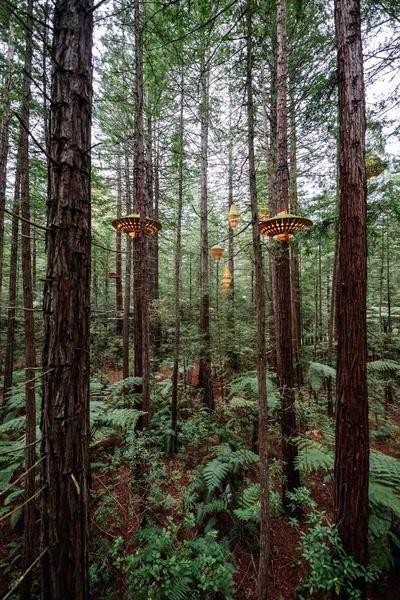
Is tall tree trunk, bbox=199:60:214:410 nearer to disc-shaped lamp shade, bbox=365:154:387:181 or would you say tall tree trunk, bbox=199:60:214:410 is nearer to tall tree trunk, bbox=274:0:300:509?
tall tree trunk, bbox=274:0:300:509

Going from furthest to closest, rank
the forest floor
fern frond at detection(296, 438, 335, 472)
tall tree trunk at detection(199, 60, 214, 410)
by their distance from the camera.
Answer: tall tree trunk at detection(199, 60, 214, 410) → fern frond at detection(296, 438, 335, 472) → the forest floor

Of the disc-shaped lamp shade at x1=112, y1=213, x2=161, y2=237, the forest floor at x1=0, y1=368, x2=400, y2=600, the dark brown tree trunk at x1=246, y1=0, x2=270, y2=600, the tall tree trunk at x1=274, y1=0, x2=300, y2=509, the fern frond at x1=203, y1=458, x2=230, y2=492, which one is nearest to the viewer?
the dark brown tree trunk at x1=246, y1=0, x2=270, y2=600

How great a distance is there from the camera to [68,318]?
173 centimetres

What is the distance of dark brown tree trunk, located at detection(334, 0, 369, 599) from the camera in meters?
2.63

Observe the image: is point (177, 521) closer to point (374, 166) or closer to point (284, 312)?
point (284, 312)

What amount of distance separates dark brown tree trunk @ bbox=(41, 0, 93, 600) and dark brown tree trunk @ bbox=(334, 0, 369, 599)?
2488 mm

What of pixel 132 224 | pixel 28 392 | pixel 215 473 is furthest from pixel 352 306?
pixel 28 392

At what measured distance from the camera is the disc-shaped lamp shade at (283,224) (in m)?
2.96

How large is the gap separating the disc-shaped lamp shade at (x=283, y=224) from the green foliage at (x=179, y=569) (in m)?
3.97

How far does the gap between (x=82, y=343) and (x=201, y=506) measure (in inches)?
146

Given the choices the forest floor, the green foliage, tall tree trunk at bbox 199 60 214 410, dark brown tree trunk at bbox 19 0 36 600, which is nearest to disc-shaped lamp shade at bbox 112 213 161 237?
dark brown tree trunk at bbox 19 0 36 600

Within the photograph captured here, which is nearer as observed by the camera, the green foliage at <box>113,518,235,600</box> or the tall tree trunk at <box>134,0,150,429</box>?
the green foliage at <box>113,518,235,600</box>

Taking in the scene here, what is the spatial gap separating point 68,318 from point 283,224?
8.28ft

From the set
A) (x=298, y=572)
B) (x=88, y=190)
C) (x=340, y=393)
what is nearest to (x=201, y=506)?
(x=298, y=572)
